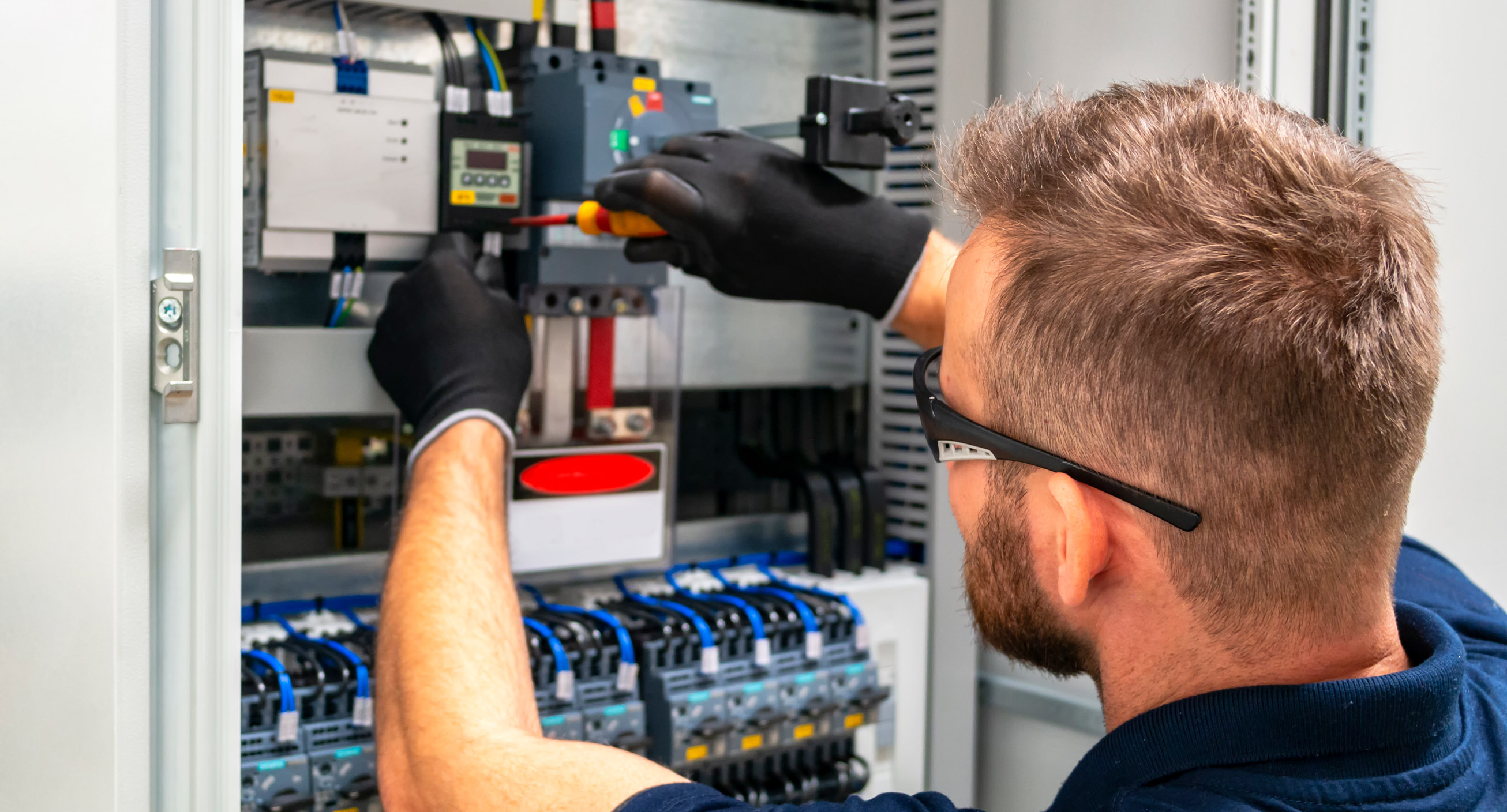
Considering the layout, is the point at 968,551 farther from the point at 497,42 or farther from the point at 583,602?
the point at 497,42

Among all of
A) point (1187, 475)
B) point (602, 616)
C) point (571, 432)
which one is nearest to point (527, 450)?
point (571, 432)

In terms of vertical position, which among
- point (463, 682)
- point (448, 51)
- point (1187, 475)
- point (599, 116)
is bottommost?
point (463, 682)

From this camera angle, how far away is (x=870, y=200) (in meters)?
1.59

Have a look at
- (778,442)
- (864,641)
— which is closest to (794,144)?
(778,442)

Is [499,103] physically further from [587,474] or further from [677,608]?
[677,608]

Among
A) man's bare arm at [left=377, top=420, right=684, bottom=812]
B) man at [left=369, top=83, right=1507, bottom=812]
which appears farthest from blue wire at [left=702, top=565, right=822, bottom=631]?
man at [left=369, top=83, right=1507, bottom=812]

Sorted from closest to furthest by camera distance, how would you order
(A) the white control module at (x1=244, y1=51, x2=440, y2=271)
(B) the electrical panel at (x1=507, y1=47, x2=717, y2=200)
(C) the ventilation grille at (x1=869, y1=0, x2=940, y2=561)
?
(A) the white control module at (x1=244, y1=51, x2=440, y2=271), (B) the electrical panel at (x1=507, y1=47, x2=717, y2=200), (C) the ventilation grille at (x1=869, y1=0, x2=940, y2=561)

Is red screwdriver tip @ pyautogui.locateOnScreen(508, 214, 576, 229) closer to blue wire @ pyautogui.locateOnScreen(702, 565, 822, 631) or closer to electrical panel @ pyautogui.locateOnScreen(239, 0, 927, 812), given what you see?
electrical panel @ pyautogui.locateOnScreen(239, 0, 927, 812)

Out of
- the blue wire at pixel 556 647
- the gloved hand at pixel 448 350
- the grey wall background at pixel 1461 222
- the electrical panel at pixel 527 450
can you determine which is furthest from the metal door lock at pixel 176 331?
the grey wall background at pixel 1461 222

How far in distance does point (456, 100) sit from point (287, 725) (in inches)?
31.6

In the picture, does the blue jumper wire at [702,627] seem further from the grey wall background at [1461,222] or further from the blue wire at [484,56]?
the grey wall background at [1461,222]

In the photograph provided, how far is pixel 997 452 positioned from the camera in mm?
1024

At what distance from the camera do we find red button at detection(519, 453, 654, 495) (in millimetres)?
1778

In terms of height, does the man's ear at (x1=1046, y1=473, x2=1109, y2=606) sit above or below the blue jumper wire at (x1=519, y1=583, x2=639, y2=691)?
above
